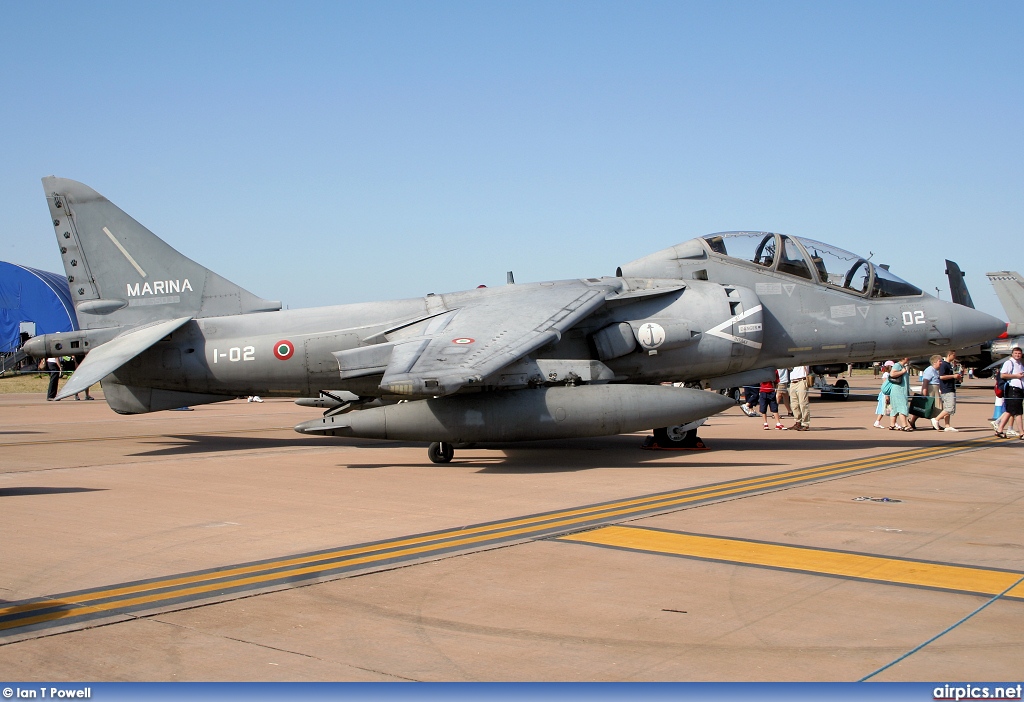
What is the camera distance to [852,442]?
17.2m

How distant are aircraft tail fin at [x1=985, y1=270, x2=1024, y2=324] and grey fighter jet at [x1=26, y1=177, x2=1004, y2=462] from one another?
2606cm

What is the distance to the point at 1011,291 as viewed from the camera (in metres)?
38.7

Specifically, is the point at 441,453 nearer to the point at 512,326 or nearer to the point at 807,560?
the point at 512,326

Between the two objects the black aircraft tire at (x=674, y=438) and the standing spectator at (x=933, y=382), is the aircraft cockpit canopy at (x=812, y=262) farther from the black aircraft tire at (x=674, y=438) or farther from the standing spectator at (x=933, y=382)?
the standing spectator at (x=933, y=382)

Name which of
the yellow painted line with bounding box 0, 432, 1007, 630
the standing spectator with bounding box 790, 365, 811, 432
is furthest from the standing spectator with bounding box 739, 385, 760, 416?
the yellow painted line with bounding box 0, 432, 1007, 630

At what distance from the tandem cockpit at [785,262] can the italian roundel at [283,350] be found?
6168mm

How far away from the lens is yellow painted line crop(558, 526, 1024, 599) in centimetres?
640

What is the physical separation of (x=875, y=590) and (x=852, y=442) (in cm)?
1183

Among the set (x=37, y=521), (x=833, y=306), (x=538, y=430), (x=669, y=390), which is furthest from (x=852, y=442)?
(x=37, y=521)

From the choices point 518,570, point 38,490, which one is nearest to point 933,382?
point 518,570

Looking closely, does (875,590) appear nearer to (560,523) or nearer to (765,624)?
(765,624)

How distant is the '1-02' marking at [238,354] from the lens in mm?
15391

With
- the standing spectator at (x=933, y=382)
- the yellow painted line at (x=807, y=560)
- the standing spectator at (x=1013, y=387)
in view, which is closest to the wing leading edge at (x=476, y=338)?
the yellow painted line at (x=807, y=560)

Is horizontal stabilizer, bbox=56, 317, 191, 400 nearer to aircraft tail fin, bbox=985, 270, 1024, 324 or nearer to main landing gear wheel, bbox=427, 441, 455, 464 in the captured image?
main landing gear wheel, bbox=427, 441, 455, 464
